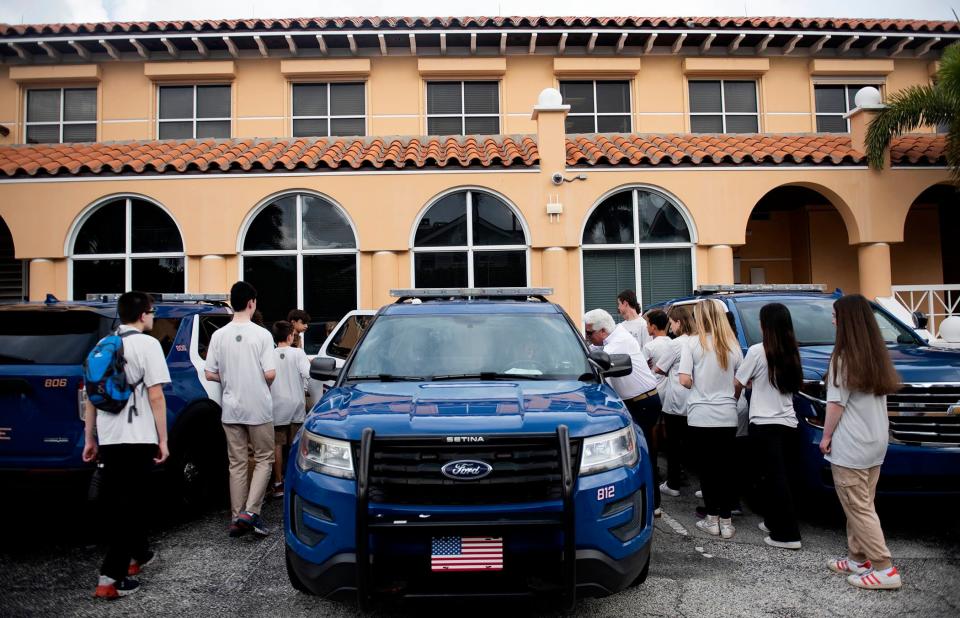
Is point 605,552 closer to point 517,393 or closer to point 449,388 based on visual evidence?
point 517,393

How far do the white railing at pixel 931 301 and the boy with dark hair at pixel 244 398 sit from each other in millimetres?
10607

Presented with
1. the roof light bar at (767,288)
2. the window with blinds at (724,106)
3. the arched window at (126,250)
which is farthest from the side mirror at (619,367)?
the window with blinds at (724,106)

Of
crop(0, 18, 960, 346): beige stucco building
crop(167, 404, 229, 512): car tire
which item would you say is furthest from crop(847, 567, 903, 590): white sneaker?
crop(0, 18, 960, 346): beige stucco building

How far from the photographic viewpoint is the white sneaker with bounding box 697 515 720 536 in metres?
4.88

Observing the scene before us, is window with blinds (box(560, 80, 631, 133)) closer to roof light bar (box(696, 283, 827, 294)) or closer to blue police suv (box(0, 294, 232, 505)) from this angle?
roof light bar (box(696, 283, 827, 294))

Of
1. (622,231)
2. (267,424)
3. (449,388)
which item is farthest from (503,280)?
(449,388)

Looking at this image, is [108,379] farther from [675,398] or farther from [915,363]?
[915,363]

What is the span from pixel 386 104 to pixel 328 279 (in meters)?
4.78

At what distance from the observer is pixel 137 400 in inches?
159

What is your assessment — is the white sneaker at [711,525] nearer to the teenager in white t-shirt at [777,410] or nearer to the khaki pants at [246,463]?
the teenager in white t-shirt at [777,410]

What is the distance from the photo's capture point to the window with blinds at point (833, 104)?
13.7 meters

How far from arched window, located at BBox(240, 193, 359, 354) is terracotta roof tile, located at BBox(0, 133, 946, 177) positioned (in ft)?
2.53

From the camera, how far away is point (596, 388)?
4.00 meters

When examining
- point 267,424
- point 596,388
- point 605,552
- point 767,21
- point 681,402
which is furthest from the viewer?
point 767,21
